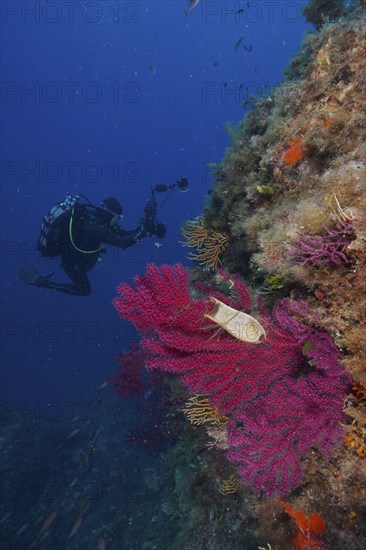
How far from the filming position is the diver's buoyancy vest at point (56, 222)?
8398 millimetres

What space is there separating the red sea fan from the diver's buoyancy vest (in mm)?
6581

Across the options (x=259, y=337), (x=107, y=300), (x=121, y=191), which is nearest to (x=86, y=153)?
(x=121, y=191)

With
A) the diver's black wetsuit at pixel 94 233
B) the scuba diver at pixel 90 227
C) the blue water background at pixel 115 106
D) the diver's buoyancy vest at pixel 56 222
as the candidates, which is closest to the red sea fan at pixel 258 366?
the scuba diver at pixel 90 227

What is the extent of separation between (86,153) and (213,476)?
11622 centimetres

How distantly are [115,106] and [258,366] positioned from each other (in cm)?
12088

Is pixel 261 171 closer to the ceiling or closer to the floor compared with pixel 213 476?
closer to the ceiling

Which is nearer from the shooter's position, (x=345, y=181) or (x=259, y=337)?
(x=345, y=181)

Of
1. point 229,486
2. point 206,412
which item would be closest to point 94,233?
point 206,412

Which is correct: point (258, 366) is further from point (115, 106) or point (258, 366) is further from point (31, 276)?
point (115, 106)

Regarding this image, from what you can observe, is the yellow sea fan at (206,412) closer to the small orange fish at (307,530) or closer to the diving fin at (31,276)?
the small orange fish at (307,530)

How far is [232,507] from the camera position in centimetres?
355

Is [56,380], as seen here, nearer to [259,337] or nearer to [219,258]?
[219,258]

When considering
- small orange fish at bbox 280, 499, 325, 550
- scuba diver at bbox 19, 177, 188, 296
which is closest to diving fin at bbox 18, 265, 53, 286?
scuba diver at bbox 19, 177, 188, 296

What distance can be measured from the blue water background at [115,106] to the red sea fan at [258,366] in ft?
177
